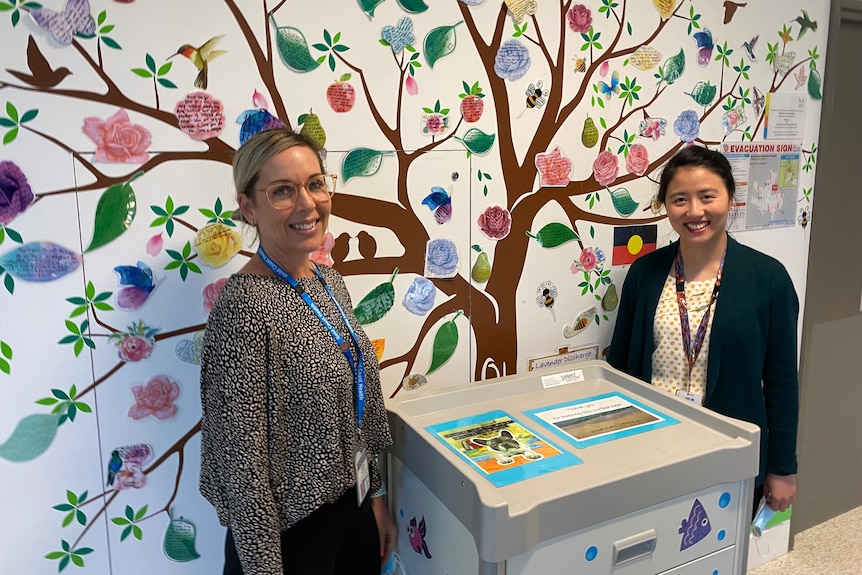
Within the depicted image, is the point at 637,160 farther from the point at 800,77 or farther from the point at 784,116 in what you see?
the point at 800,77

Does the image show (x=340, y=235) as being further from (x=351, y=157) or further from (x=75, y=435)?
(x=75, y=435)

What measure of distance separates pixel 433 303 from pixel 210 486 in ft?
2.42

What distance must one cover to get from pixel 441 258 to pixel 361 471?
0.61 m

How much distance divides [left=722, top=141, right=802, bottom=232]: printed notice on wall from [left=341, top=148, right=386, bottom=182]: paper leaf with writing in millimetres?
1236

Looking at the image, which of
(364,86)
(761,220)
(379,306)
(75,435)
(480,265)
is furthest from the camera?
(761,220)

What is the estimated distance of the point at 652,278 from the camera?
178 centimetres

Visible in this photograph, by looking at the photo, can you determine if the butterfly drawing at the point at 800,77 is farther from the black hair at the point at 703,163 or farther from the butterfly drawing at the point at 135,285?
the butterfly drawing at the point at 135,285

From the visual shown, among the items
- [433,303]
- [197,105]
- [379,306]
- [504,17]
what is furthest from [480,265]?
[197,105]

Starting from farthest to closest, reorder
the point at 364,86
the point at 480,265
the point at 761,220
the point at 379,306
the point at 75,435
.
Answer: the point at 761,220, the point at 480,265, the point at 379,306, the point at 364,86, the point at 75,435

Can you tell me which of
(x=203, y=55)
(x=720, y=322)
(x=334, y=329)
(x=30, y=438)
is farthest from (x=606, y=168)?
(x=30, y=438)

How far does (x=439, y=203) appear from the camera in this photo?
164 centimetres

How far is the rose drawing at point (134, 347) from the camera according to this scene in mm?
1357

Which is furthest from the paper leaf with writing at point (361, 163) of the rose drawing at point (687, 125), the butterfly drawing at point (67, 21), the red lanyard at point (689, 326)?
the rose drawing at point (687, 125)

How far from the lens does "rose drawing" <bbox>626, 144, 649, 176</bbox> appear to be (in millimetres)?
1914
